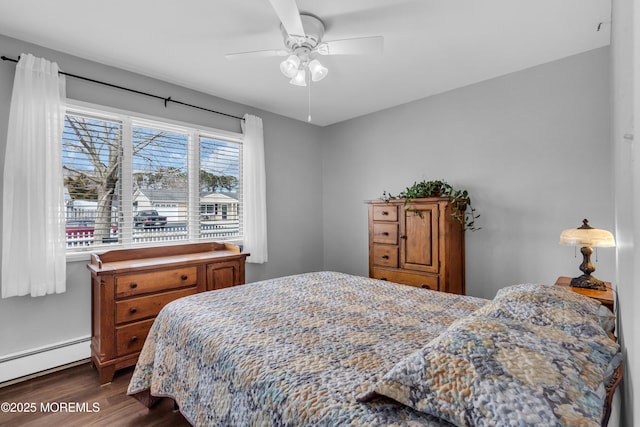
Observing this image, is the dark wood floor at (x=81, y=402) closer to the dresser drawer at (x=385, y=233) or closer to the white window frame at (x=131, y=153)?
the white window frame at (x=131, y=153)

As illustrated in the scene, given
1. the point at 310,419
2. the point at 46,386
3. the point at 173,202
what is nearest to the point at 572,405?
the point at 310,419

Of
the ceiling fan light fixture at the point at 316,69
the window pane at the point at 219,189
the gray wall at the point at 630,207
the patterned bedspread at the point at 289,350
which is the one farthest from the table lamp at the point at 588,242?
the window pane at the point at 219,189

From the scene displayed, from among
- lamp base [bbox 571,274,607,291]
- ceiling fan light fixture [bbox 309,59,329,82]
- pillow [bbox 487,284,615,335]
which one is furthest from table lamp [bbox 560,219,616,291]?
ceiling fan light fixture [bbox 309,59,329,82]

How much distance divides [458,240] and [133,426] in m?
2.99

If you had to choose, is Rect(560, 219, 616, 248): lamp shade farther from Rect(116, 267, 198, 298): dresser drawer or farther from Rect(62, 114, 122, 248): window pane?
Rect(62, 114, 122, 248): window pane

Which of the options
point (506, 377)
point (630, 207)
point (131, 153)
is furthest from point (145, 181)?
point (630, 207)

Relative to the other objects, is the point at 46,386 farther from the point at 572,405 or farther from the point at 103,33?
the point at 572,405

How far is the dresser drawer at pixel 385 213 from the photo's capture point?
3.25 m

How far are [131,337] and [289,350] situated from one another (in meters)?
1.92

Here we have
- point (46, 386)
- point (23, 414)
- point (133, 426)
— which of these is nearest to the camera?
point (133, 426)

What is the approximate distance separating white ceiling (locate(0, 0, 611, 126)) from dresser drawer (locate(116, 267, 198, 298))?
6.09 feet

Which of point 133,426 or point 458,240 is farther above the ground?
point 458,240

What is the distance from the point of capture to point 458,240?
310cm

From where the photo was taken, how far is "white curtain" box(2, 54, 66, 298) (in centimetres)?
225
